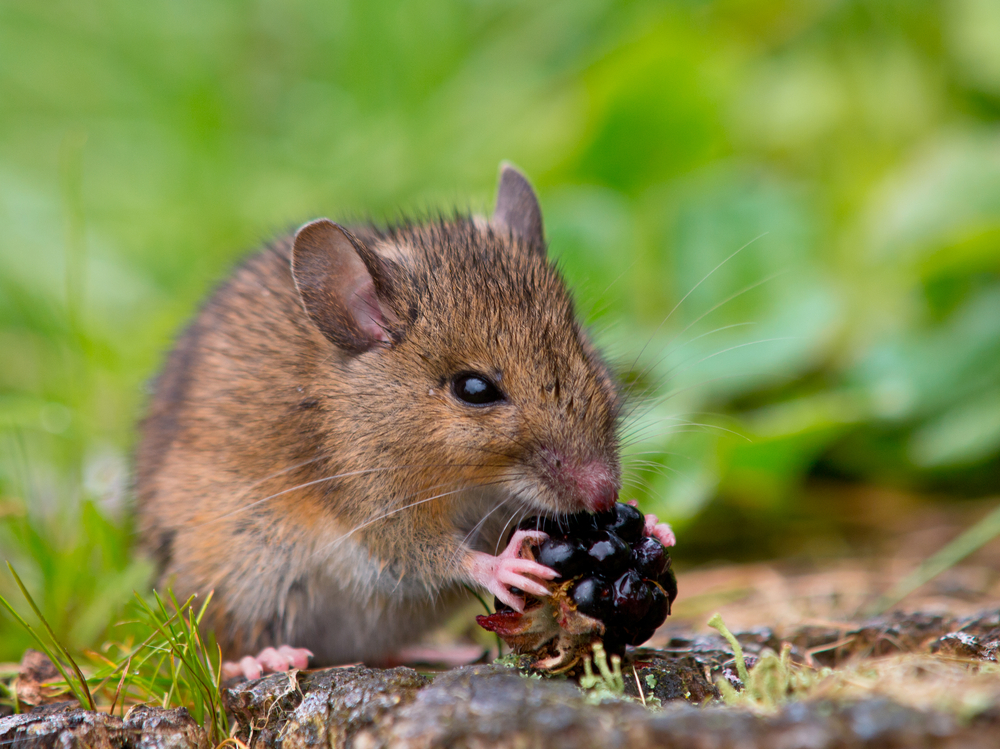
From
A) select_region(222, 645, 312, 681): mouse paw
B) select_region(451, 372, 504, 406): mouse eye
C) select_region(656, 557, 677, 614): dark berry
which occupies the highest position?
select_region(451, 372, 504, 406): mouse eye

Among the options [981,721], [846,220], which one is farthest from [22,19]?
[981,721]

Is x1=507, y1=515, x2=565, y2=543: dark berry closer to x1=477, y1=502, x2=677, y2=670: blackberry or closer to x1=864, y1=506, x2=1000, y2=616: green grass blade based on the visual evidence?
x1=477, y1=502, x2=677, y2=670: blackberry

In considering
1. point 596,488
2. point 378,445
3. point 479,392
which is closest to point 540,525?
point 596,488

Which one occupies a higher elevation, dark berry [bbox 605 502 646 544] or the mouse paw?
dark berry [bbox 605 502 646 544]

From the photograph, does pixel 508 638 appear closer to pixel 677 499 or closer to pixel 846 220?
pixel 677 499

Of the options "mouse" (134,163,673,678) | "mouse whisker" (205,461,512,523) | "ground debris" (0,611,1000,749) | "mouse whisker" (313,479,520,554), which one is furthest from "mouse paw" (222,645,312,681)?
"mouse whisker" (205,461,512,523)

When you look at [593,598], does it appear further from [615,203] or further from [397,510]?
[615,203]

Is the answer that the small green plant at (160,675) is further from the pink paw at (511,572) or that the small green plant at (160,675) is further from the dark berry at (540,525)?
the dark berry at (540,525)
